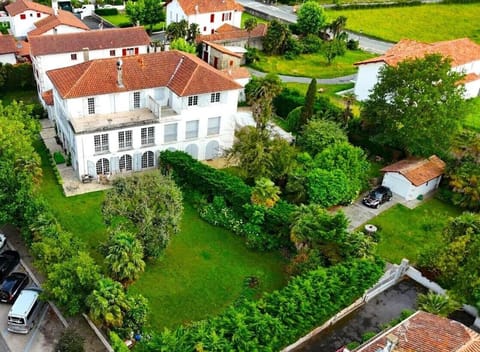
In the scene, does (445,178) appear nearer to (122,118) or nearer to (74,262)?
(122,118)

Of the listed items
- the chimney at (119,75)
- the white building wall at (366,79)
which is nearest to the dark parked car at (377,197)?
the white building wall at (366,79)

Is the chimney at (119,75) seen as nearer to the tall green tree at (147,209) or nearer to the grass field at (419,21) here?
the tall green tree at (147,209)

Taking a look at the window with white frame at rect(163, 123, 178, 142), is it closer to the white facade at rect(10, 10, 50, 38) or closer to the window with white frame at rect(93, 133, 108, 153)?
the window with white frame at rect(93, 133, 108, 153)

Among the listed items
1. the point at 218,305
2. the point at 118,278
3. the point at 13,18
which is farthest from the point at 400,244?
the point at 13,18

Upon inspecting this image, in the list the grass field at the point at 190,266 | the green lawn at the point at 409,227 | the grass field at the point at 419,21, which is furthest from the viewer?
the grass field at the point at 419,21

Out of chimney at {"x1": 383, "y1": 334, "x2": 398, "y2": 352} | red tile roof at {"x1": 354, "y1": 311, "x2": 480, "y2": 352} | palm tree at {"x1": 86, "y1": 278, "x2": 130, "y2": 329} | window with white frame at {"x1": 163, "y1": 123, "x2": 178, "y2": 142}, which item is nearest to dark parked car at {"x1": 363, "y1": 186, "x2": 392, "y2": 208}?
window with white frame at {"x1": 163, "y1": 123, "x2": 178, "y2": 142}

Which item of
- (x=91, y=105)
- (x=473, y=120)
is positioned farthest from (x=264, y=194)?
(x=473, y=120)

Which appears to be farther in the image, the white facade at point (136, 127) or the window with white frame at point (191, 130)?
the window with white frame at point (191, 130)

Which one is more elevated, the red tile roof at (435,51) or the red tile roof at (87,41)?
the red tile roof at (435,51)
